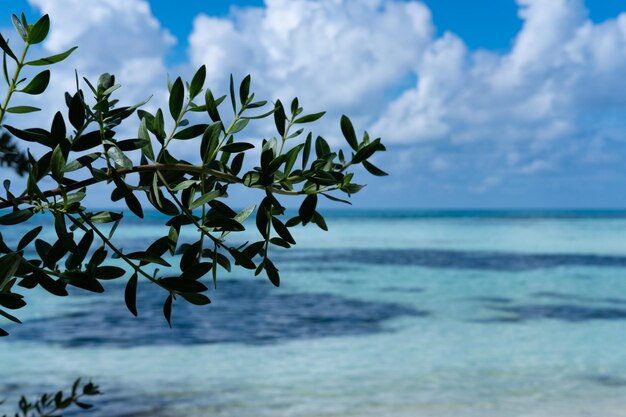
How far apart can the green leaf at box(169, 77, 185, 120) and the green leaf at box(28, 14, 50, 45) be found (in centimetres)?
15

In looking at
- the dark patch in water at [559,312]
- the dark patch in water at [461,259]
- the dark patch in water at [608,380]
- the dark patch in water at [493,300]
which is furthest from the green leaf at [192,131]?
the dark patch in water at [461,259]

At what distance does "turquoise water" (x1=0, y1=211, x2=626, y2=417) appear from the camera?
8.77 metres

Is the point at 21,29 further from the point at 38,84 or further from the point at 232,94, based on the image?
the point at 232,94

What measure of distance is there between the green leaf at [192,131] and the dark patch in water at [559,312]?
1413 cm

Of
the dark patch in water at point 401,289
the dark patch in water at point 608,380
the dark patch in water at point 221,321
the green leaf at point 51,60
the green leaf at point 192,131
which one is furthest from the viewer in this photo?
the dark patch in water at point 401,289

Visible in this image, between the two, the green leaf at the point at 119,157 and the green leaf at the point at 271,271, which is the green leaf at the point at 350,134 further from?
the green leaf at the point at 119,157

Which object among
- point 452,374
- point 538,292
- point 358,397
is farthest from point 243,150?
point 538,292

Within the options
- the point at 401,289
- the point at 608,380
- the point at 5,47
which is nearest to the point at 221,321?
the point at 401,289

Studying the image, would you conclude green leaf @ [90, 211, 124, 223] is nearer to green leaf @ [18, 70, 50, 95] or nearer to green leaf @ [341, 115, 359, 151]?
green leaf @ [18, 70, 50, 95]

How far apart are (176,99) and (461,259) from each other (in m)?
28.7

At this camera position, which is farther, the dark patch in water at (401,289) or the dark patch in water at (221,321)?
the dark patch in water at (401,289)

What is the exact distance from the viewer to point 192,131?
36.0 inches

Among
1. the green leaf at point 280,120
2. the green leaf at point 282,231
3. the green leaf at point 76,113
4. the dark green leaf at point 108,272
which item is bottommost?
the dark green leaf at point 108,272

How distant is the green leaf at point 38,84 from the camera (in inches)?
33.8
